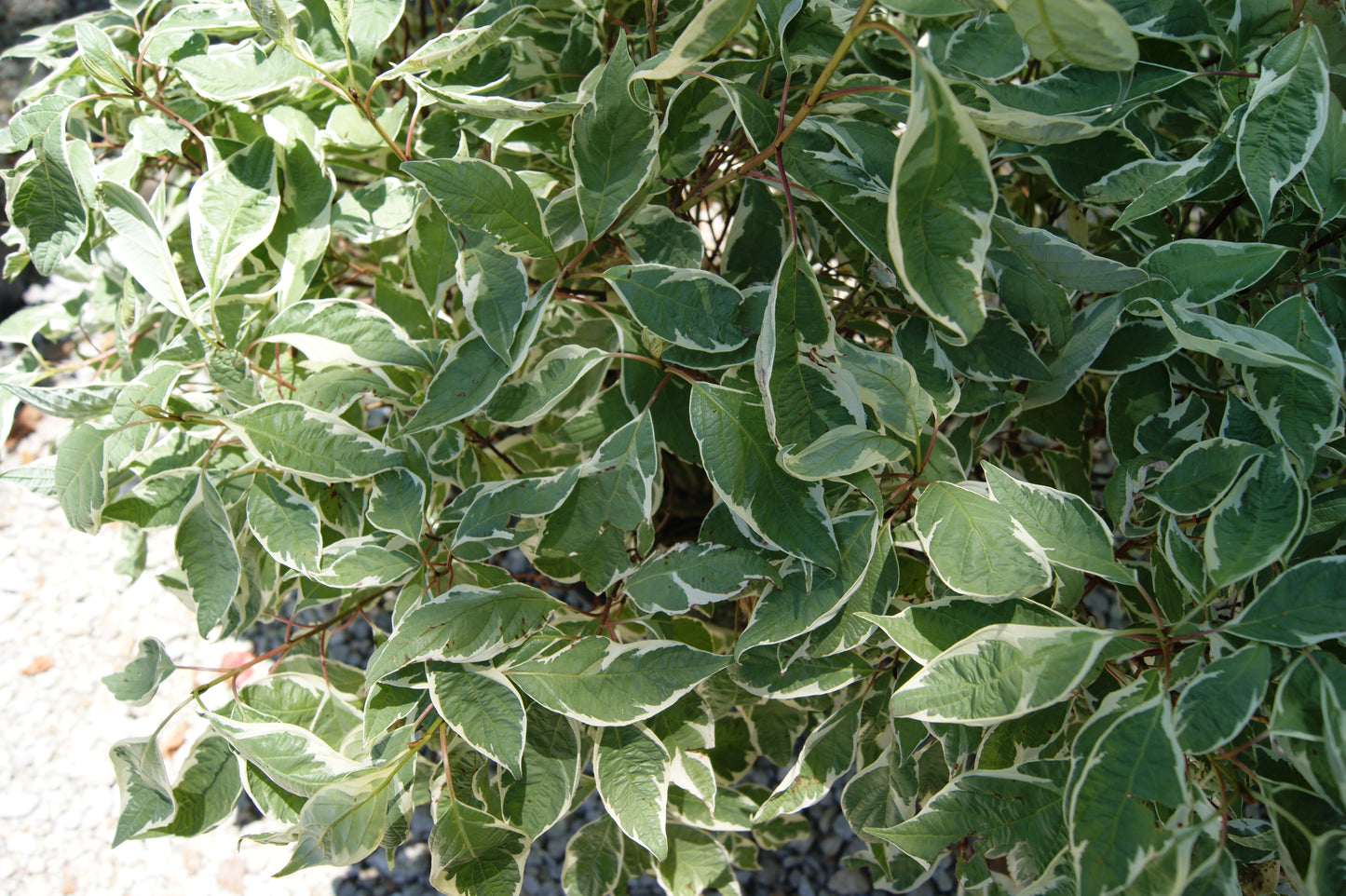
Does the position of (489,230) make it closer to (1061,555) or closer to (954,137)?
(954,137)

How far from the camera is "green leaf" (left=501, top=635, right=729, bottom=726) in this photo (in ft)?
2.61

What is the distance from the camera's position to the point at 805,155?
793mm

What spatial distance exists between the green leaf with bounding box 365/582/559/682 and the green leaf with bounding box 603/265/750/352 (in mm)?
301

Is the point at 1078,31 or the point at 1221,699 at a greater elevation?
the point at 1078,31

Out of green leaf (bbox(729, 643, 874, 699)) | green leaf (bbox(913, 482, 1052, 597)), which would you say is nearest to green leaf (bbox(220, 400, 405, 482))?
green leaf (bbox(729, 643, 874, 699))

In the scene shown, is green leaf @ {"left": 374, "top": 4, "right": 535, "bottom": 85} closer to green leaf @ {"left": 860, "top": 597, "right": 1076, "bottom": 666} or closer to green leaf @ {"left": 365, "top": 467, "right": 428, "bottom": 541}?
green leaf @ {"left": 365, "top": 467, "right": 428, "bottom": 541}

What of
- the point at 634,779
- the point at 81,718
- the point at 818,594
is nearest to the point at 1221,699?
the point at 818,594

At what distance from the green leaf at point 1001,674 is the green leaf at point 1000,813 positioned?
5.0 inches

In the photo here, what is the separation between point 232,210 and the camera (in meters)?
0.91

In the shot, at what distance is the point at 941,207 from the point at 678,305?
0.94 feet

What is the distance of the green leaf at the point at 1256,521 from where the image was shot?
0.67 m

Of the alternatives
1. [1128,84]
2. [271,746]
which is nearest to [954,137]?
[1128,84]

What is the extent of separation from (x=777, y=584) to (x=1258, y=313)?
0.62 metres

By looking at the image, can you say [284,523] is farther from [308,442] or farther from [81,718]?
[81,718]
